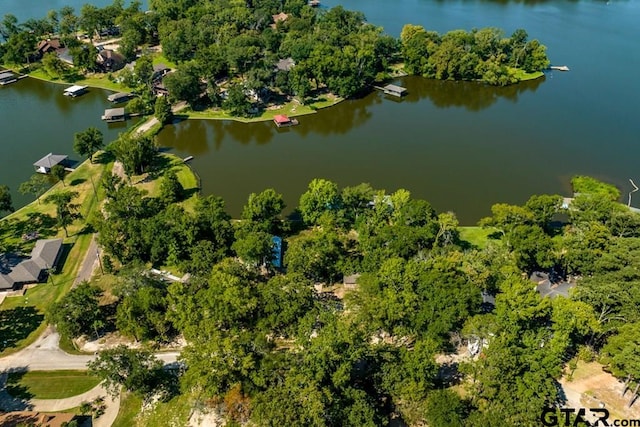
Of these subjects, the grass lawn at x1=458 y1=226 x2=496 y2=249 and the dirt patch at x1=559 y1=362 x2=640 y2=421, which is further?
the grass lawn at x1=458 y1=226 x2=496 y2=249

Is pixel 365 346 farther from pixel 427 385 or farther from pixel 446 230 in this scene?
pixel 446 230

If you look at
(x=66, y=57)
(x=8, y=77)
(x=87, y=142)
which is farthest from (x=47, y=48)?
(x=87, y=142)

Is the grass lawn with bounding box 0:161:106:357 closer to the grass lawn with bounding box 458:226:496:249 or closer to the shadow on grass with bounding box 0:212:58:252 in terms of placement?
the shadow on grass with bounding box 0:212:58:252

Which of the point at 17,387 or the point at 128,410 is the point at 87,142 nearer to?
the point at 17,387

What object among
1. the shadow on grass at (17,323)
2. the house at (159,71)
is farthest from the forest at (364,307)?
the house at (159,71)

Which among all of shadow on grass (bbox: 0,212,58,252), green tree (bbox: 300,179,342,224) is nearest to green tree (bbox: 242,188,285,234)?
green tree (bbox: 300,179,342,224)

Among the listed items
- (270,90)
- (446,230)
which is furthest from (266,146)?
(446,230)

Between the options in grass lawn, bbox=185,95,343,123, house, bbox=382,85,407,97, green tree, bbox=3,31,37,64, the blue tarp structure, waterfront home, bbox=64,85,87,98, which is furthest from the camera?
green tree, bbox=3,31,37,64
